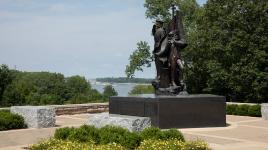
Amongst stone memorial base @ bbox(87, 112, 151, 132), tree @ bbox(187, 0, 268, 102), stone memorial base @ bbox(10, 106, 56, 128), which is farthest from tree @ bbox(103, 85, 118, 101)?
stone memorial base @ bbox(87, 112, 151, 132)

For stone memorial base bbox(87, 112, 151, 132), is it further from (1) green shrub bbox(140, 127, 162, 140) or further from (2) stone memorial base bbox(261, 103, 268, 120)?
(2) stone memorial base bbox(261, 103, 268, 120)

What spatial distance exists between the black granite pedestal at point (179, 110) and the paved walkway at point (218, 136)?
21.1 inches

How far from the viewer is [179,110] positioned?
1853 centimetres

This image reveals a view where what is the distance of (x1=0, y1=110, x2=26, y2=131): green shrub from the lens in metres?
17.4

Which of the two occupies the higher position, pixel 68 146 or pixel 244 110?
pixel 68 146

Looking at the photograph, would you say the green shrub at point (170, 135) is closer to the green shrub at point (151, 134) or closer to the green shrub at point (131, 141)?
the green shrub at point (151, 134)

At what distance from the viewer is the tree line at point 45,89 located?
123 ft

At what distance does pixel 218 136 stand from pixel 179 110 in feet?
9.03

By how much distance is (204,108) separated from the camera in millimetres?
19172

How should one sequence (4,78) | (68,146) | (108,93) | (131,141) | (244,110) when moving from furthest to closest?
(108,93), (4,78), (244,110), (131,141), (68,146)

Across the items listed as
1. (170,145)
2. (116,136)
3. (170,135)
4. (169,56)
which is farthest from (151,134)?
(169,56)

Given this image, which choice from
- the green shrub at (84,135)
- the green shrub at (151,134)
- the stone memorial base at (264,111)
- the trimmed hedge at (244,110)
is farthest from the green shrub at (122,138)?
the trimmed hedge at (244,110)

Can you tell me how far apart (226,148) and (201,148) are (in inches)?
64.9

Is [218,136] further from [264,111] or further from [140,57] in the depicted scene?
[140,57]
